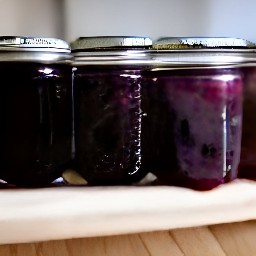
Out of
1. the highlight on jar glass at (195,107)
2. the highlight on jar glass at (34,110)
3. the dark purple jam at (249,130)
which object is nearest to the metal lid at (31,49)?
the highlight on jar glass at (34,110)

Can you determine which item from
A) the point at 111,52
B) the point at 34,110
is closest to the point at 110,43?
the point at 111,52

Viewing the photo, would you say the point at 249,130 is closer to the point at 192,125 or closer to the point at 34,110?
the point at 192,125

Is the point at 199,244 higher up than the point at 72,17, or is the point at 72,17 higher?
the point at 72,17

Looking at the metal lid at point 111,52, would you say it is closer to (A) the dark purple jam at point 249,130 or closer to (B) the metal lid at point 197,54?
(B) the metal lid at point 197,54

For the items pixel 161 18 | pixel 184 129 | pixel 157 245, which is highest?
pixel 161 18

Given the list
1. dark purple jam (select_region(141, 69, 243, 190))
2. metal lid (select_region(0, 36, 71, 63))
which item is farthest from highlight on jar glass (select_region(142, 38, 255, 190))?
metal lid (select_region(0, 36, 71, 63))

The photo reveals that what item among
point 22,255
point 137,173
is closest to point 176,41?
point 137,173

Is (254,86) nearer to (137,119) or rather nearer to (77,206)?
(137,119)
